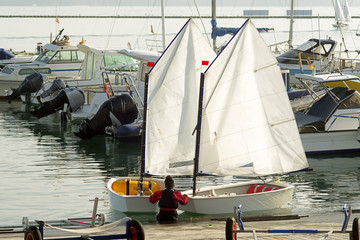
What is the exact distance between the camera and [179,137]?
68.7 ft

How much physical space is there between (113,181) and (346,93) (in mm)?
11695

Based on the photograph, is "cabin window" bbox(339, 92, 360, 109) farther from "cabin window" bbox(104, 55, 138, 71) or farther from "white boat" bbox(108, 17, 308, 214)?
"cabin window" bbox(104, 55, 138, 71)

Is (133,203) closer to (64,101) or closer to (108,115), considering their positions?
(108,115)

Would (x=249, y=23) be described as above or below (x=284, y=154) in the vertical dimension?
above

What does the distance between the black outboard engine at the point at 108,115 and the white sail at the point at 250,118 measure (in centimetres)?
1350

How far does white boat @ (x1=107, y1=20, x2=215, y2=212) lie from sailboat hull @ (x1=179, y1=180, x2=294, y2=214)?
3.94ft

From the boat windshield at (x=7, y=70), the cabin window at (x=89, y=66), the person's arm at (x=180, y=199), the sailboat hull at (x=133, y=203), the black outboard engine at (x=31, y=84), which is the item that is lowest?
the sailboat hull at (x=133, y=203)

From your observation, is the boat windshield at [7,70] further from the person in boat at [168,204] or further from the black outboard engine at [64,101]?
the person in boat at [168,204]

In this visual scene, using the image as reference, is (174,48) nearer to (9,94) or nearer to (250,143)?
(250,143)

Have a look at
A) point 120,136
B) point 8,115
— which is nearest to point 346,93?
point 120,136

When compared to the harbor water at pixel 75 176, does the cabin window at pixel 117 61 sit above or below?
above

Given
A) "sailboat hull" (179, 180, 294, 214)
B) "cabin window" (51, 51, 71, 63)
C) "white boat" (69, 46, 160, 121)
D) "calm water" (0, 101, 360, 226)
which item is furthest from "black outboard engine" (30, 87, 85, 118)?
"sailboat hull" (179, 180, 294, 214)

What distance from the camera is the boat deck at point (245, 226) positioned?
14492 mm

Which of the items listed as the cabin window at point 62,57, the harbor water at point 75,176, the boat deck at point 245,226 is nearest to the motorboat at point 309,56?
the cabin window at point 62,57
